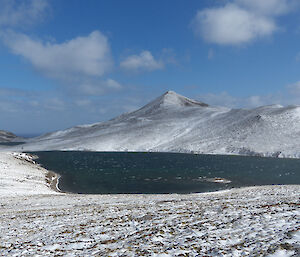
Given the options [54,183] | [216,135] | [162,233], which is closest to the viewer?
[162,233]

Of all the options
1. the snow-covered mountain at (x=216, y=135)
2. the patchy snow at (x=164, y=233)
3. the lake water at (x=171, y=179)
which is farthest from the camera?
the snow-covered mountain at (x=216, y=135)

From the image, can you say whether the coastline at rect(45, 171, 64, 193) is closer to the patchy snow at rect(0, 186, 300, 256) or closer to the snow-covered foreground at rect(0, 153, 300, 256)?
the snow-covered foreground at rect(0, 153, 300, 256)

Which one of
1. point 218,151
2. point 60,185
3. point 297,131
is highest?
point 297,131

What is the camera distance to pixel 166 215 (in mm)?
18406

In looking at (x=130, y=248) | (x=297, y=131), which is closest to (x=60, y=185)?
(x=130, y=248)

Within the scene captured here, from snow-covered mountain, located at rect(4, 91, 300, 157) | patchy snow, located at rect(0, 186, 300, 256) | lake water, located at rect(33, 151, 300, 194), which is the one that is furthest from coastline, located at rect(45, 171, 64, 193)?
snow-covered mountain, located at rect(4, 91, 300, 157)

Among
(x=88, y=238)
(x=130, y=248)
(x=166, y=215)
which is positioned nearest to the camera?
(x=130, y=248)

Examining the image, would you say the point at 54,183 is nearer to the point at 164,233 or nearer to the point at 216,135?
the point at 164,233

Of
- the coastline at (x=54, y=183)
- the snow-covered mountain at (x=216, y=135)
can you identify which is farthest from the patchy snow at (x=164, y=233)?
the snow-covered mountain at (x=216, y=135)

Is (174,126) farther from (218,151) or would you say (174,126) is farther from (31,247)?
(31,247)

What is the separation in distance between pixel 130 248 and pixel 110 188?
4268cm

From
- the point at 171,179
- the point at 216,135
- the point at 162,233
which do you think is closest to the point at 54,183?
the point at 171,179

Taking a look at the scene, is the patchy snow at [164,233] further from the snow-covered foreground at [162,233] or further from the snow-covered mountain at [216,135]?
the snow-covered mountain at [216,135]

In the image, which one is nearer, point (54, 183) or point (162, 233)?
point (162, 233)
